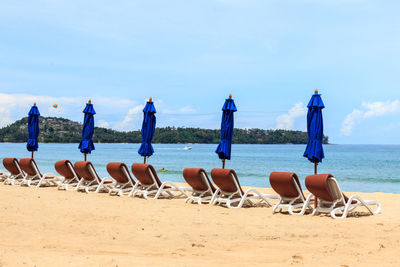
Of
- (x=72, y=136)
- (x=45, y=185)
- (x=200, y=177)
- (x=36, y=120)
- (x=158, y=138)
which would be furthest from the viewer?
(x=72, y=136)

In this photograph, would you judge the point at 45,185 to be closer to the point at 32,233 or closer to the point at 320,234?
the point at 32,233

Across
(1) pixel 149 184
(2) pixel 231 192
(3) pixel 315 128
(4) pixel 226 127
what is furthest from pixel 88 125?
(3) pixel 315 128

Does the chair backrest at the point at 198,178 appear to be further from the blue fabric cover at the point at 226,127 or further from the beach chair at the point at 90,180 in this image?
the beach chair at the point at 90,180

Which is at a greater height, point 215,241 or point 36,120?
point 36,120

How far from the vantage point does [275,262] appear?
14.8ft

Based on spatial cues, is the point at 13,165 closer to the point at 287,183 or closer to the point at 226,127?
the point at 226,127

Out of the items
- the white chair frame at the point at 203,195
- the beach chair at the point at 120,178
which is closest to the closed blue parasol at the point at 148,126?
the beach chair at the point at 120,178

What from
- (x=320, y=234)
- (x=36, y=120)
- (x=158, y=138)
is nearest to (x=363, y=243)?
(x=320, y=234)

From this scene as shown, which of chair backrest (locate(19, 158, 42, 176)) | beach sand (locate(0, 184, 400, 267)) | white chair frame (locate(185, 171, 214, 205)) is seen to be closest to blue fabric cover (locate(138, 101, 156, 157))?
white chair frame (locate(185, 171, 214, 205))

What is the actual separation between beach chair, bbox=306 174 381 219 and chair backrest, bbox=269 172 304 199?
32cm

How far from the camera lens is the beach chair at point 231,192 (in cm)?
870

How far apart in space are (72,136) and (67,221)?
9396cm

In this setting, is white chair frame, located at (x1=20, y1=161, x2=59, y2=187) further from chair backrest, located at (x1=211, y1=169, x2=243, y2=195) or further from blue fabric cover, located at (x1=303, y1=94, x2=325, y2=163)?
blue fabric cover, located at (x1=303, y1=94, x2=325, y2=163)

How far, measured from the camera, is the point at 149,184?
10.3 meters
